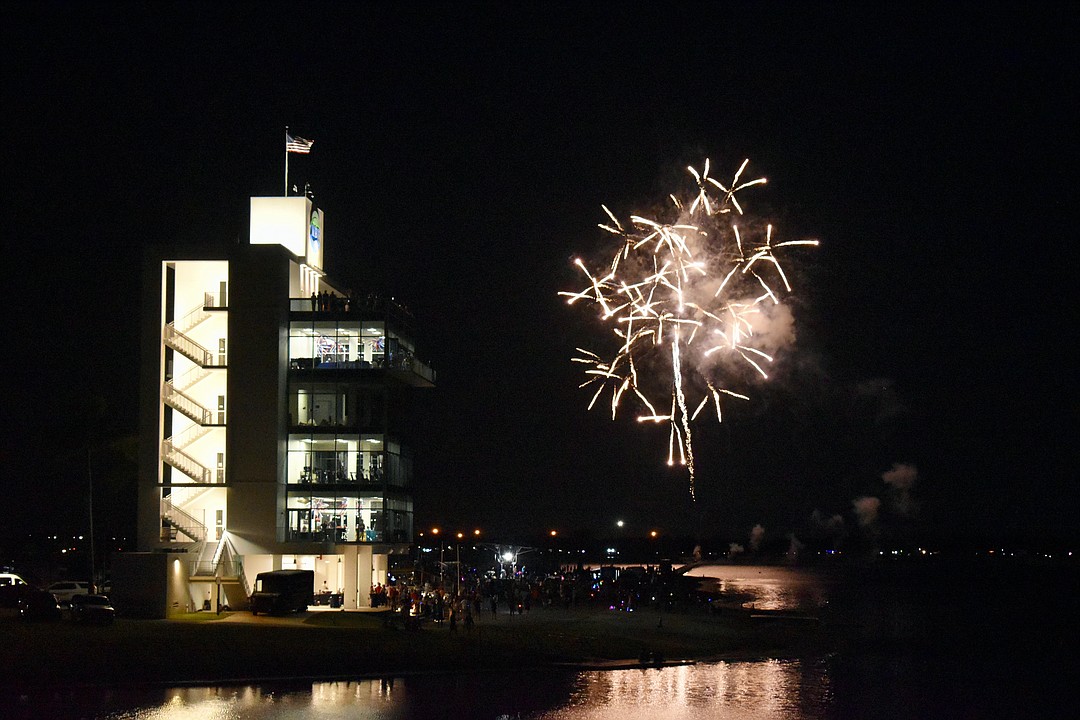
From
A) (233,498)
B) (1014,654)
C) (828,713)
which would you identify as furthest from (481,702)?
(1014,654)

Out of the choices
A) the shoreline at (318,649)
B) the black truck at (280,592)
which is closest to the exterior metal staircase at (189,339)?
the black truck at (280,592)

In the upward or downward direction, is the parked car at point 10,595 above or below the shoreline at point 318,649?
above

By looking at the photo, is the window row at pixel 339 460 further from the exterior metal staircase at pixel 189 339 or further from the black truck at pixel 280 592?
the black truck at pixel 280 592

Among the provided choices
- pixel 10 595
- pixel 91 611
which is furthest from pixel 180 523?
pixel 91 611

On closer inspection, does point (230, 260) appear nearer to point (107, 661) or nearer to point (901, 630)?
point (107, 661)

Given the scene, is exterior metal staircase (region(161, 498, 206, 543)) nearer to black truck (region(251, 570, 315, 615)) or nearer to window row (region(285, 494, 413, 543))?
window row (region(285, 494, 413, 543))

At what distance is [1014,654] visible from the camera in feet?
207

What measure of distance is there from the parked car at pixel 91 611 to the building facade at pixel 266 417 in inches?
519

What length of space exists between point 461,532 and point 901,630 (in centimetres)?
3092

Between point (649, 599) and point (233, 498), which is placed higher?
point (233, 498)

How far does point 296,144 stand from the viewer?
221ft

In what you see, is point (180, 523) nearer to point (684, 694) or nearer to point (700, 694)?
point (684, 694)

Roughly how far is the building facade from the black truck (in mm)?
4371

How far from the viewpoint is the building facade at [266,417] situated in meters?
62.1
